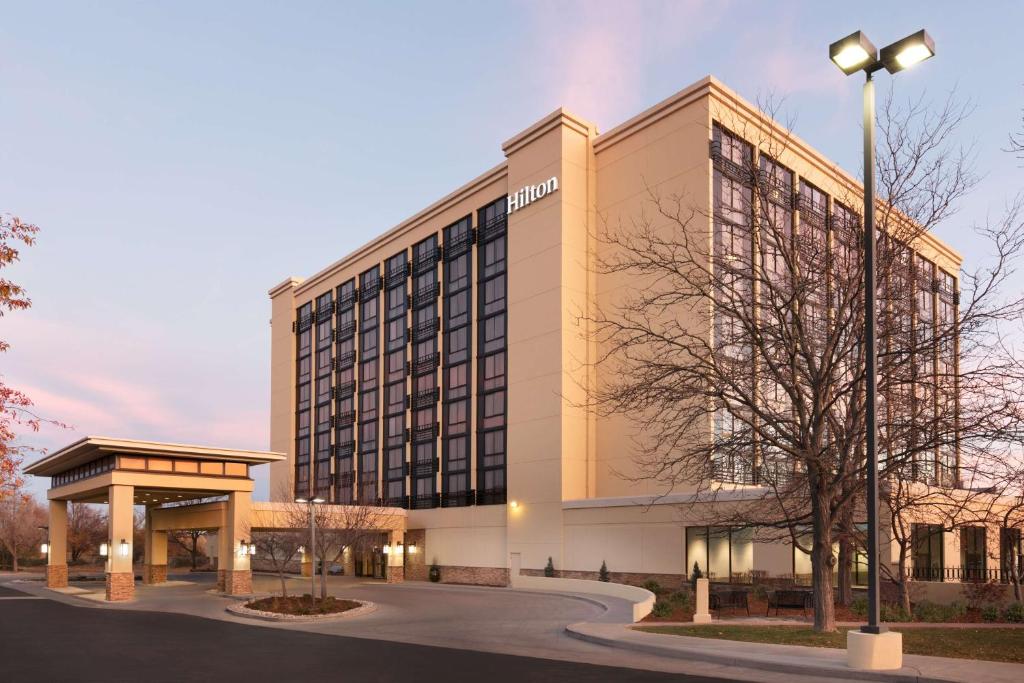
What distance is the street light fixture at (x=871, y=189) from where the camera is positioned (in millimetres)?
13789

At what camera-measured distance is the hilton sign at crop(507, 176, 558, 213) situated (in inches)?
1991

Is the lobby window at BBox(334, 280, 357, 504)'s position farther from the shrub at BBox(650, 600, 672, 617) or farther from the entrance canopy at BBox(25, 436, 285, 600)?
the shrub at BBox(650, 600, 672, 617)

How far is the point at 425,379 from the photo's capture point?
2470 inches

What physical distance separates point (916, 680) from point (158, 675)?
13.2m

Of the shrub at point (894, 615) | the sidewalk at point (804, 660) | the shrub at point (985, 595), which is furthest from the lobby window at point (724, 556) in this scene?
the sidewalk at point (804, 660)

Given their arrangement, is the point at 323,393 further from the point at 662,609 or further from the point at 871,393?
the point at 871,393

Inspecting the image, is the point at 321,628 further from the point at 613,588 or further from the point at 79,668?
the point at 613,588

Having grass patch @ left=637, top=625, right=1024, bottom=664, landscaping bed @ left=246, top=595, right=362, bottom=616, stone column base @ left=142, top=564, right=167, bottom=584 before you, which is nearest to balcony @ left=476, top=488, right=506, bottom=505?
landscaping bed @ left=246, top=595, right=362, bottom=616

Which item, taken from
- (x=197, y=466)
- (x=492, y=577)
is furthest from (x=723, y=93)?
(x=197, y=466)

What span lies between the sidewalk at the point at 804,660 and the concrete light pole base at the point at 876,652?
19 centimetres

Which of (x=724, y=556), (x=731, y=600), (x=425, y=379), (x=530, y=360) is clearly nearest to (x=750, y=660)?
(x=731, y=600)

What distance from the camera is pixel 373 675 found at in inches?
618

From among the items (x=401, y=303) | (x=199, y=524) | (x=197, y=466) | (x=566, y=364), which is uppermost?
(x=401, y=303)

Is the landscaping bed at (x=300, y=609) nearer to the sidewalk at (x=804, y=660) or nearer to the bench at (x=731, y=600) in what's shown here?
the bench at (x=731, y=600)
